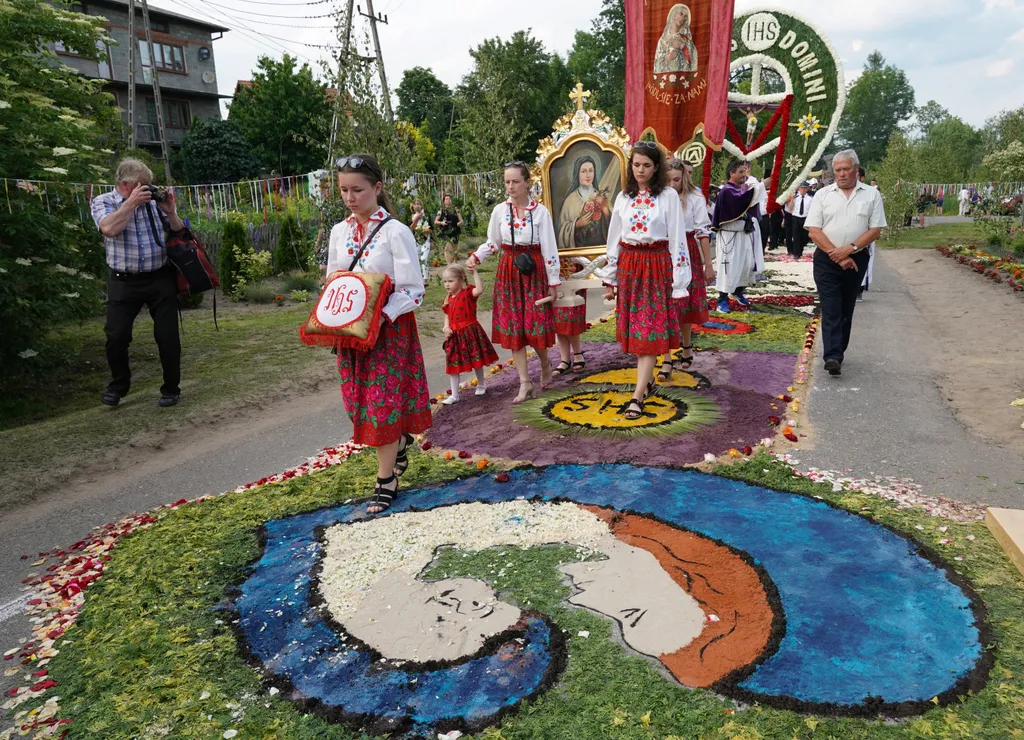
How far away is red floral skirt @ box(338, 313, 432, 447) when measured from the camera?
4297mm

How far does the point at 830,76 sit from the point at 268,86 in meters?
33.3

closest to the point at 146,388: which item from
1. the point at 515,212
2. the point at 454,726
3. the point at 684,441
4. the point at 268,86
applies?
the point at 515,212

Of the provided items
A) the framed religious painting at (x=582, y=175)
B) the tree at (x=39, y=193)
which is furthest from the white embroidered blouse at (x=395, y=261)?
the tree at (x=39, y=193)

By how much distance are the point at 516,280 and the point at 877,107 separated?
107 meters

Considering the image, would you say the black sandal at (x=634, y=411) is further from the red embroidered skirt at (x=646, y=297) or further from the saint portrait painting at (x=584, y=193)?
the saint portrait painting at (x=584, y=193)

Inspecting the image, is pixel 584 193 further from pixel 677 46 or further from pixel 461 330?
pixel 461 330

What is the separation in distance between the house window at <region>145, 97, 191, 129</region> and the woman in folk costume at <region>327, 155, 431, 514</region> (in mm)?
41009

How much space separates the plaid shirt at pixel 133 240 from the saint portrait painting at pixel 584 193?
4263 millimetres

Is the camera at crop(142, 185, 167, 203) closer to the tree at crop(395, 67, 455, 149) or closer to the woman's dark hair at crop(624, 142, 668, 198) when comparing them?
the woman's dark hair at crop(624, 142, 668, 198)

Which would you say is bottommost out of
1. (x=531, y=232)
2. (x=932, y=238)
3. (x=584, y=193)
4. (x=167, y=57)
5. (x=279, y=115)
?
(x=932, y=238)

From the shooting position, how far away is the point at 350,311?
4062mm

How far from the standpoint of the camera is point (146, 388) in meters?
7.62

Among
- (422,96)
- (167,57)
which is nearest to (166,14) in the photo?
(167,57)

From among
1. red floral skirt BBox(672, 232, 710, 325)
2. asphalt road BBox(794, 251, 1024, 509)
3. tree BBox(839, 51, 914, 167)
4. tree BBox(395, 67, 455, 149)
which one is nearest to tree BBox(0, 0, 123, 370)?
red floral skirt BBox(672, 232, 710, 325)
